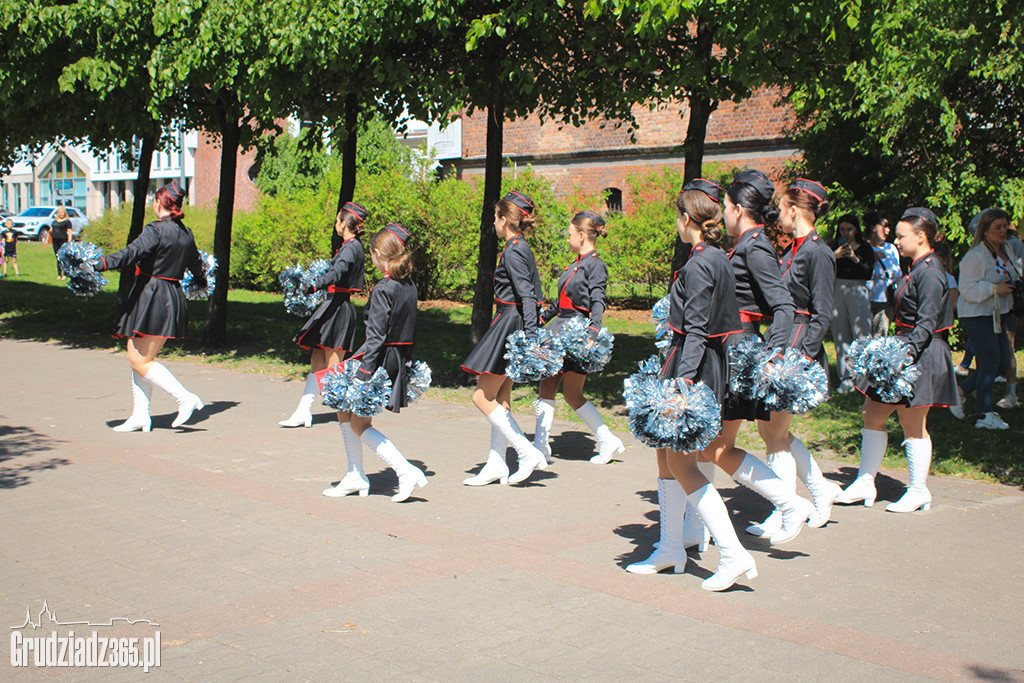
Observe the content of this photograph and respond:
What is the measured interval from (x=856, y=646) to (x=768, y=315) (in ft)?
6.59

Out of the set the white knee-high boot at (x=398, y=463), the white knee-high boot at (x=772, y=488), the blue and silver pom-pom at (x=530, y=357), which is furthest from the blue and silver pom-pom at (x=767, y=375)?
the white knee-high boot at (x=398, y=463)

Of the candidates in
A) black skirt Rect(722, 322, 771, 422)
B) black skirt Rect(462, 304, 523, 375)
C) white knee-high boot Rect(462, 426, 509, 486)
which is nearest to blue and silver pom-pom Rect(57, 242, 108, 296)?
black skirt Rect(462, 304, 523, 375)

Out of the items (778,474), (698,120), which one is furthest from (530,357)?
(698,120)

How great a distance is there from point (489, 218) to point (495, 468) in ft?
16.5

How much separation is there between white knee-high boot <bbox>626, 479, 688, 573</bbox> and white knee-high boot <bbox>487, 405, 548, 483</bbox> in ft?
6.38

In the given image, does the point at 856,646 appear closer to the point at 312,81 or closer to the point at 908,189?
the point at 312,81

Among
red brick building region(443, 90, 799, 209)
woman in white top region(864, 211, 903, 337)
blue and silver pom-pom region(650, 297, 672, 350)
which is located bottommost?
blue and silver pom-pom region(650, 297, 672, 350)

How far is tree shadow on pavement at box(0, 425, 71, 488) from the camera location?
701 centimetres

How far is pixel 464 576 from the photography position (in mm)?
5062

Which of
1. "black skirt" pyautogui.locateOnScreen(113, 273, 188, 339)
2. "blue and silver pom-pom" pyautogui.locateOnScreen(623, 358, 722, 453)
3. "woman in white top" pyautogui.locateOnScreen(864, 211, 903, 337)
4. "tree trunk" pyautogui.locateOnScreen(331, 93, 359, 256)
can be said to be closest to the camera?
"blue and silver pom-pom" pyautogui.locateOnScreen(623, 358, 722, 453)

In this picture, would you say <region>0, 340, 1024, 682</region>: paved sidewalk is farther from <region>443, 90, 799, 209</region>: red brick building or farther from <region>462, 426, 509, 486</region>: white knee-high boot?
<region>443, 90, 799, 209</region>: red brick building

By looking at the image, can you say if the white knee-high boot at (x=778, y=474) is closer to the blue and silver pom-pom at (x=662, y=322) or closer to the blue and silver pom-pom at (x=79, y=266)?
the blue and silver pom-pom at (x=662, y=322)

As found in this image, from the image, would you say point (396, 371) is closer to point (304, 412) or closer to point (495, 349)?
point (495, 349)

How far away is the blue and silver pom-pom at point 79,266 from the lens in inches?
356
